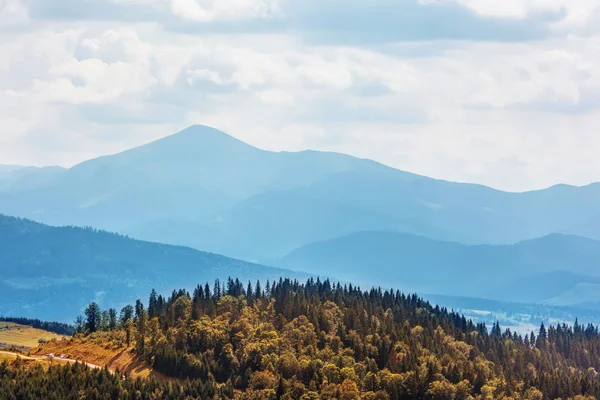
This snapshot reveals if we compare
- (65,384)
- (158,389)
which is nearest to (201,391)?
(158,389)

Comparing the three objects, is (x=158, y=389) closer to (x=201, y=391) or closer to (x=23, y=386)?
(x=201, y=391)

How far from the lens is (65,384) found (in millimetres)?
192125

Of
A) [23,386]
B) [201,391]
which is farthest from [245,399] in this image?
[23,386]

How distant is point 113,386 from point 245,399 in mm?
26959

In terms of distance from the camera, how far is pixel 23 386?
622 feet

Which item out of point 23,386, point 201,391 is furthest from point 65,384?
point 201,391

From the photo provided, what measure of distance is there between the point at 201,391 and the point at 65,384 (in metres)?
27.3

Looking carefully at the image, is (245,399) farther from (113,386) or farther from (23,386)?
(23,386)

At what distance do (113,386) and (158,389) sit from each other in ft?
30.2

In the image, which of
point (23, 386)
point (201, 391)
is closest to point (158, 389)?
point (201, 391)

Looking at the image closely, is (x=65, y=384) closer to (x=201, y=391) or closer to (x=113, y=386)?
(x=113, y=386)

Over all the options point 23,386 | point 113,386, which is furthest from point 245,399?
point 23,386

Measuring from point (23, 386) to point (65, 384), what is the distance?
26.4 ft

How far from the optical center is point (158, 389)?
19588 cm
